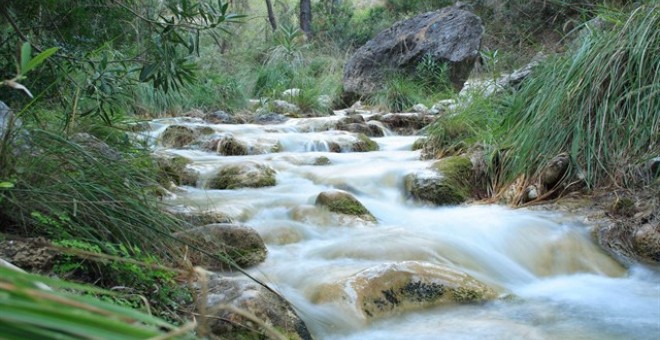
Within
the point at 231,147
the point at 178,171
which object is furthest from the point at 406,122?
the point at 178,171

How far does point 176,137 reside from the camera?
22.4 feet

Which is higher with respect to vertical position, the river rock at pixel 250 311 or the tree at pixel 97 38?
the tree at pixel 97 38

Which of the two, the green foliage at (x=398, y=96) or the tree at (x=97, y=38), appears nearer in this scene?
the tree at (x=97, y=38)

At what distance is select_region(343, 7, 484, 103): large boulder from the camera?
11.4 m

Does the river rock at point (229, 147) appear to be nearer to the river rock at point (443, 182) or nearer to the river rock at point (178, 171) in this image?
the river rock at point (178, 171)

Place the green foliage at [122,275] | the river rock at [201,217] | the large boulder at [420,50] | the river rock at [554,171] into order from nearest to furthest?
the green foliage at [122,275]
the river rock at [201,217]
the river rock at [554,171]
the large boulder at [420,50]

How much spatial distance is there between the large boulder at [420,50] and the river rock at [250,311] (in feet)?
31.8

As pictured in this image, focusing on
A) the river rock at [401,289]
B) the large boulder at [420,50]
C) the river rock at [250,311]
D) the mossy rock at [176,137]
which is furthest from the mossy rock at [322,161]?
the large boulder at [420,50]

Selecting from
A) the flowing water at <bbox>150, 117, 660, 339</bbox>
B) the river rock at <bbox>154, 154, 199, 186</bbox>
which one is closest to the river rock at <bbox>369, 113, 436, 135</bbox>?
the flowing water at <bbox>150, 117, 660, 339</bbox>

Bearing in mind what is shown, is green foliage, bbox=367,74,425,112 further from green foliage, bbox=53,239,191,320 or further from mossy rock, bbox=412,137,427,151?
green foliage, bbox=53,239,191,320

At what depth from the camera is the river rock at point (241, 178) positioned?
4.91 meters

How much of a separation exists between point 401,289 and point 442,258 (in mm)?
639

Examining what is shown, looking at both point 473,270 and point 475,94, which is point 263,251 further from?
point 475,94

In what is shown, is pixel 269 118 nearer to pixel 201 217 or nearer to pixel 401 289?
pixel 201 217
